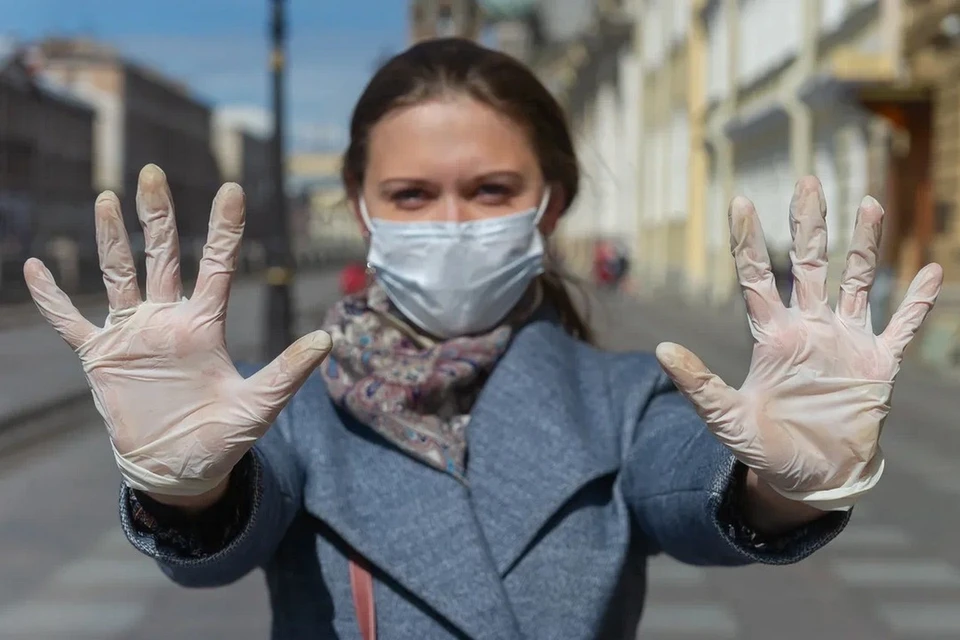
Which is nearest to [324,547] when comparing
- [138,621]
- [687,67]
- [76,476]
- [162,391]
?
[162,391]

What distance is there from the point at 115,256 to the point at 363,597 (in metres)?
0.62

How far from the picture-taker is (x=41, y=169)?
51781 mm

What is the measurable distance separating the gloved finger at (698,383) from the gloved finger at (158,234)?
2.11ft

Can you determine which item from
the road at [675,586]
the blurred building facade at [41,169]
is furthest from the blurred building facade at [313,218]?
the road at [675,586]

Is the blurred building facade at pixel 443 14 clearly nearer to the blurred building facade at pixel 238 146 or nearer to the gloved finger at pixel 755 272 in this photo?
the blurred building facade at pixel 238 146

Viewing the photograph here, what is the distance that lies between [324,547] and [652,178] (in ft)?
121

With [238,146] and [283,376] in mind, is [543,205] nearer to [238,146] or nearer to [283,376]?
[283,376]

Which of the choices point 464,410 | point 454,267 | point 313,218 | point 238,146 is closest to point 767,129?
point 454,267

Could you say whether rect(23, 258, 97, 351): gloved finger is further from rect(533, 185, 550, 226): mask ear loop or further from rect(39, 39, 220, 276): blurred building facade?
rect(39, 39, 220, 276): blurred building facade

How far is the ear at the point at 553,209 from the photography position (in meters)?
2.27

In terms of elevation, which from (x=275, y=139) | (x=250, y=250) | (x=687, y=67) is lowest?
(x=250, y=250)

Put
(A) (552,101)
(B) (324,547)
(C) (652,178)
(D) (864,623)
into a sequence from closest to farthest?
(B) (324,547) < (A) (552,101) < (D) (864,623) < (C) (652,178)

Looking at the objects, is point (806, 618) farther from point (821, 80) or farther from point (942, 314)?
point (821, 80)

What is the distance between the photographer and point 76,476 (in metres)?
8.62
